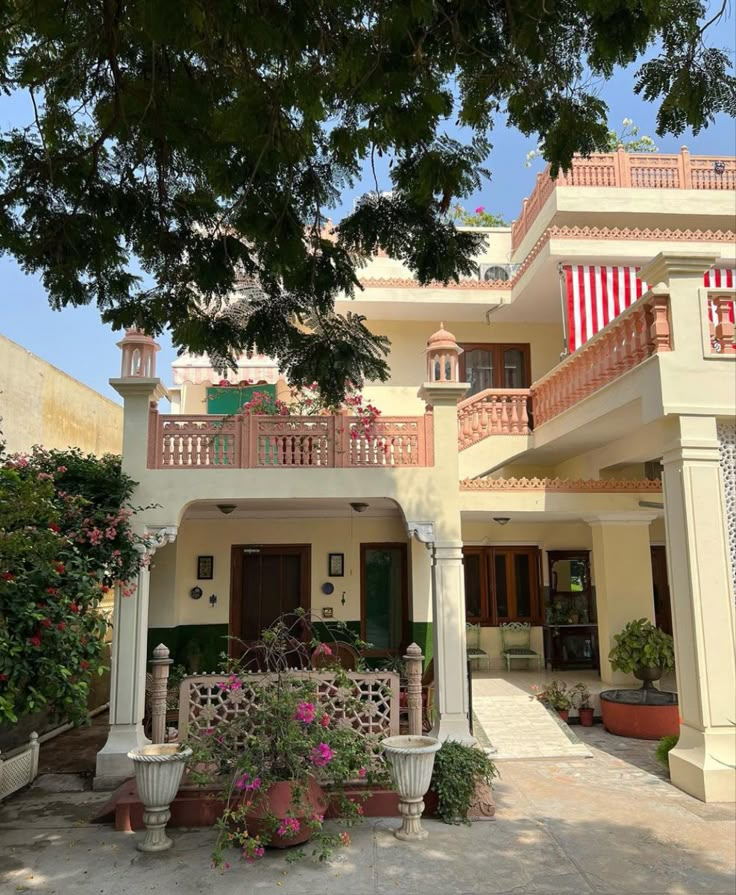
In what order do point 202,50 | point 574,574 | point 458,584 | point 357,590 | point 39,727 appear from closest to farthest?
point 202,50 → point 458,584 → point 39,727 → point 357,590 → point 574,574

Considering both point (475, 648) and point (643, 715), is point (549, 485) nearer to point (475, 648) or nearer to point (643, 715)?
point (643, 715)

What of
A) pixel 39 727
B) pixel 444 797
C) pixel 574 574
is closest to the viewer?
pixel 444 797

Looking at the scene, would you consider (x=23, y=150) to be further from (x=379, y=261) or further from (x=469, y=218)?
(x=469, y=218)

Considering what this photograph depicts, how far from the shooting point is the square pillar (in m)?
9.77

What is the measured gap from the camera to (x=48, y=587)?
5.68m

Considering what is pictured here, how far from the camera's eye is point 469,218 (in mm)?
16812

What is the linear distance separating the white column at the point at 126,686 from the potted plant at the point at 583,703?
5.59 meters

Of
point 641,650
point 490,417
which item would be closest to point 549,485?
point 490,417

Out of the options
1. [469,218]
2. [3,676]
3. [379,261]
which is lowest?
[3,676]

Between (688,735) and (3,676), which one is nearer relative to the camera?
(3,676)

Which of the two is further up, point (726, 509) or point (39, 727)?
point (726, 509)

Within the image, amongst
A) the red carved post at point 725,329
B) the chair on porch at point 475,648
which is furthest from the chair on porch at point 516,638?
the red carved post at point 725,329

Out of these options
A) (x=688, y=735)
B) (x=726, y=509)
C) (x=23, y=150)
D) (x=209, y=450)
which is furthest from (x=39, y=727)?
(x=726, y=509)

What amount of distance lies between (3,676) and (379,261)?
9707 mm
